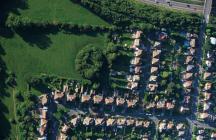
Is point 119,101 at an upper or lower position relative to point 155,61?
lower

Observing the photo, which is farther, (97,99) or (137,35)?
(137,35)

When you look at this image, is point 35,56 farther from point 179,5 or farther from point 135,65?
point 179,5

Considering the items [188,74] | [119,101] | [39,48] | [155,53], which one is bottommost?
[119,101]

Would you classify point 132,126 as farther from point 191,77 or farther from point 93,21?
point 93,21

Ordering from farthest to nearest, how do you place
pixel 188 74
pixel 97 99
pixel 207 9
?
pixel 207 9 < pixel 188 74 < pixel 97 99

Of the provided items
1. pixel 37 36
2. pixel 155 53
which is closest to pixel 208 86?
pixel 155 53

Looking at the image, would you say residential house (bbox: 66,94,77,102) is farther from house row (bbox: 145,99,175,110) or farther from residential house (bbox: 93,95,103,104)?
house row (bbox: 145,99,175,110)

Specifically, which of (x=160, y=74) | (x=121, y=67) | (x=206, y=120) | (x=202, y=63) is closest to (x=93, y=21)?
(x=121, y=67)
